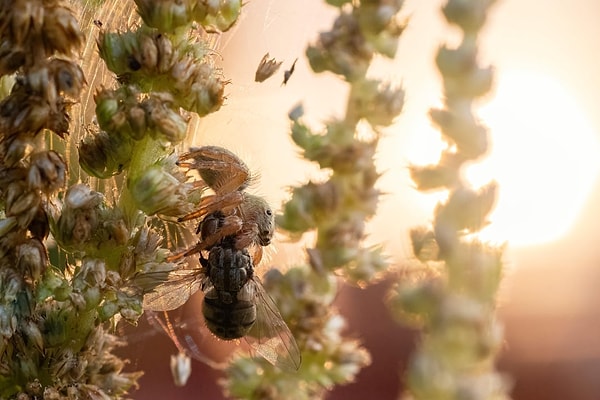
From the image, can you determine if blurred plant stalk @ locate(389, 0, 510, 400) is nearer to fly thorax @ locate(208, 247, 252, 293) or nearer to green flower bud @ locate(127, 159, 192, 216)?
green flower bud @ locate(127, 159, 192, 216)

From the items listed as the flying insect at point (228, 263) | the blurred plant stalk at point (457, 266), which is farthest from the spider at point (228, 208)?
the blurred plant stalk at point (457, 266)

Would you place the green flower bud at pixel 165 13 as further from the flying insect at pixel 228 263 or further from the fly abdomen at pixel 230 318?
the fly abdomen at pixel 230 318

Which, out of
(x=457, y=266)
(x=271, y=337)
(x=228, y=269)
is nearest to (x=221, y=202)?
(x=228, y=269)

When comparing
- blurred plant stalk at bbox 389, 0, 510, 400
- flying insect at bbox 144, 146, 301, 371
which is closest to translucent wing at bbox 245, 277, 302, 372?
flying insect at bbox 144, 146, 301, 371

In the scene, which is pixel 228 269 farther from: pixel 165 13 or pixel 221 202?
pixel 165 13

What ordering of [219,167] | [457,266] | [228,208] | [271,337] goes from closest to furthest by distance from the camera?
1. [457,266]
2. [271,337]
3. [219,167]
4. [228,208]

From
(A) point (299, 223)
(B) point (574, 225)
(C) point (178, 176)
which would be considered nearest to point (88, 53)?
(C) point (178, 176)

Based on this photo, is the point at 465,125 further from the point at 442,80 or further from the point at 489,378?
the point at 489,378
